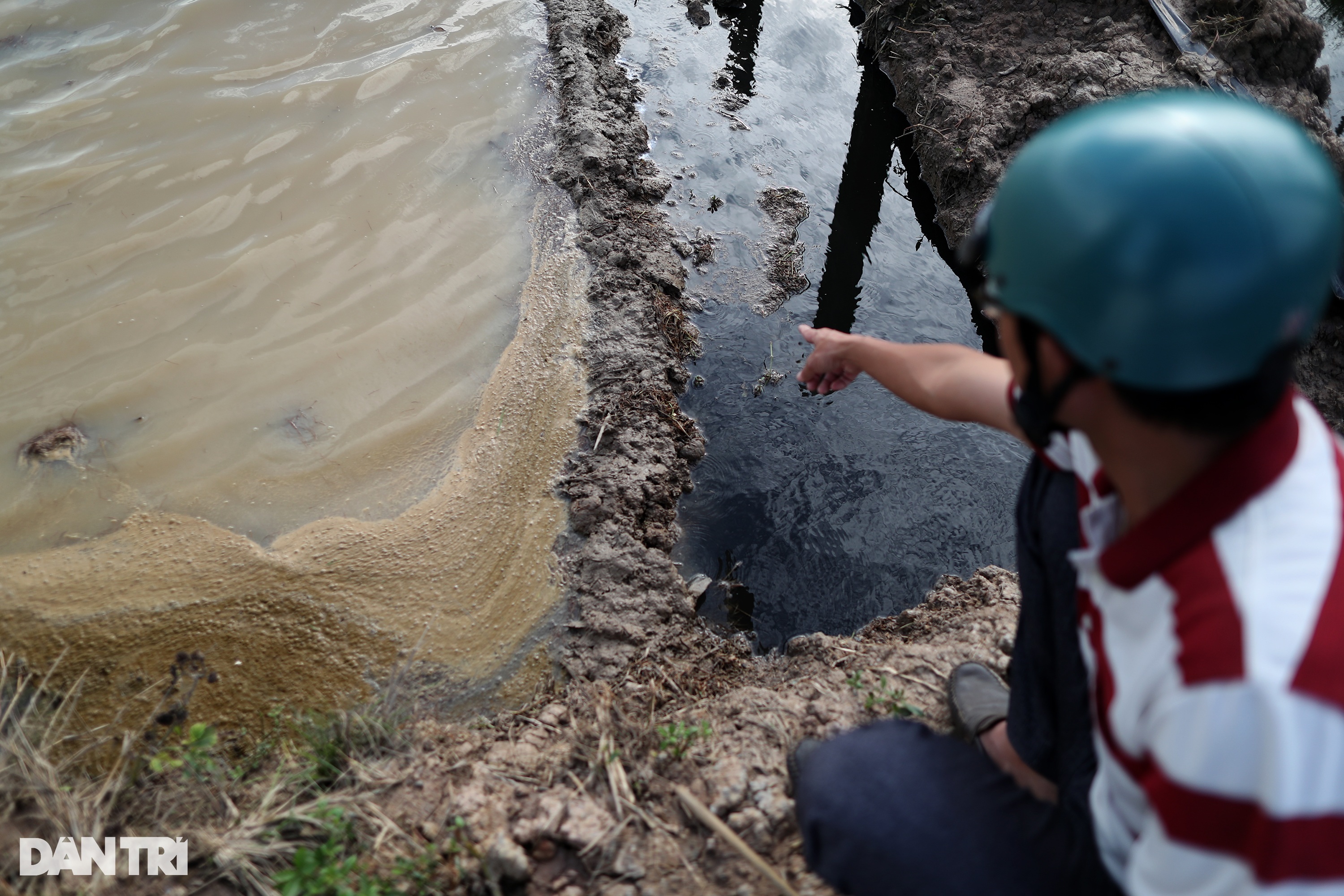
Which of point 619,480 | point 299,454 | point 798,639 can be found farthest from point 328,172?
point 798,639

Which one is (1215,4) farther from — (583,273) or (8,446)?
(8,446)

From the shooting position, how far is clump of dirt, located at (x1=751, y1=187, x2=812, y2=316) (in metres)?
4.00

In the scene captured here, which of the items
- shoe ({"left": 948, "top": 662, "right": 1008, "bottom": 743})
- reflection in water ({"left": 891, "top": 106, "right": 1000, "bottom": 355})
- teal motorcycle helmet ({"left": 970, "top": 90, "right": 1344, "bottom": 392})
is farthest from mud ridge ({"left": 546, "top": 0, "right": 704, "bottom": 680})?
teal motorcycle helmet ({"left": 970, "top": 90, "right": 1344, "bottom": 392})

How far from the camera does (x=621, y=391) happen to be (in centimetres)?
330

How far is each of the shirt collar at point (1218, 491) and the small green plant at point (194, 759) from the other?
186 centimetres

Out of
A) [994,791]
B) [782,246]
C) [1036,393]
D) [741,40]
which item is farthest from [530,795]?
[741,40]

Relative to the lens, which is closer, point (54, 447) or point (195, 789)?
point (195, 789)

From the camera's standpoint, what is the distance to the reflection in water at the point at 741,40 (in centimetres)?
530

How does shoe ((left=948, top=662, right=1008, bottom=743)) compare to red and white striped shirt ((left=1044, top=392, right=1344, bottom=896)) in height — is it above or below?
below

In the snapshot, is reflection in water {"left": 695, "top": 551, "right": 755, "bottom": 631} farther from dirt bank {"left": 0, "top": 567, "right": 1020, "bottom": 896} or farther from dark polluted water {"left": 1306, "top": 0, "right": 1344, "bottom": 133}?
dark polluted water {"left": 1306, "top": 0, "right": 1344, "bottom": 133}

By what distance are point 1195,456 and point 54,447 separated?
3428 mm

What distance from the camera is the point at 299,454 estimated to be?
9.73ft

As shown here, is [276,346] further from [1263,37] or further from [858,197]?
[1263,37]

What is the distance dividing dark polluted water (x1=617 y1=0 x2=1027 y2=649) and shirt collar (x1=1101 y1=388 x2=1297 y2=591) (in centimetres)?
194
